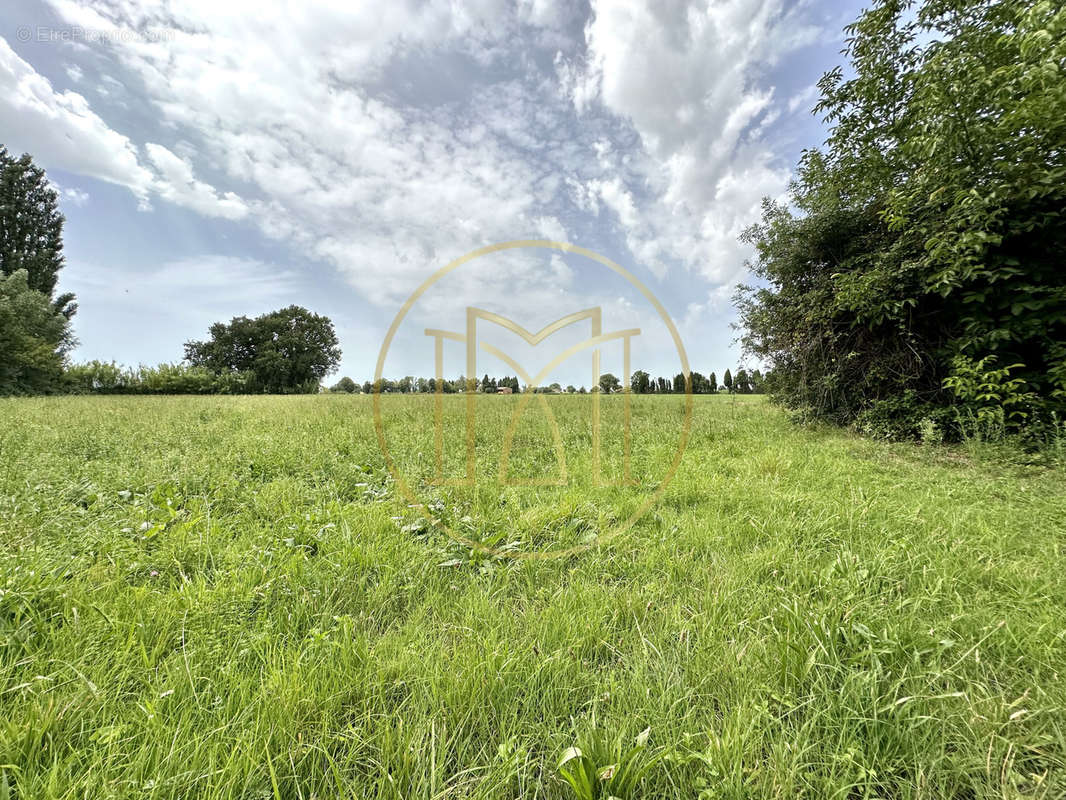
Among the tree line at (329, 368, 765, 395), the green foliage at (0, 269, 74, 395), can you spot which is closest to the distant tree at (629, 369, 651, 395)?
the tree line at (329, 368, 765, 395)

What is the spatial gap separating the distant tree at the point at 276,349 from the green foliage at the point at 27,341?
17255 mm

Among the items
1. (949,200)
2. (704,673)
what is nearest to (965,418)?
(949,200)

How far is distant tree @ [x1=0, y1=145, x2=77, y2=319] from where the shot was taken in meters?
26.3

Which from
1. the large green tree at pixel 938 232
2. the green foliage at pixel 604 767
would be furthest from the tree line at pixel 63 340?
the large green tree at pixel 938 232

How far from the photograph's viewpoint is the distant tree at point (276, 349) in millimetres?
40781

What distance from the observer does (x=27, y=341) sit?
19281 millimetres

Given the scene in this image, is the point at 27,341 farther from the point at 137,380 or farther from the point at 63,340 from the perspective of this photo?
the point at 137,380

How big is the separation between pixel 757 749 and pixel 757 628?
2.03 ft

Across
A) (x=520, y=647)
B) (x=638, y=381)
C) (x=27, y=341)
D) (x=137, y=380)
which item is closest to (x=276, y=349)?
(x=137, y=380)

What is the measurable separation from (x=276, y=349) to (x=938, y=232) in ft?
168

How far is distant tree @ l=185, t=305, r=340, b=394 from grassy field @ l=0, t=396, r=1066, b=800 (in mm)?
44002

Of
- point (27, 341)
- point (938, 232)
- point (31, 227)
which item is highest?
point (31, 227)

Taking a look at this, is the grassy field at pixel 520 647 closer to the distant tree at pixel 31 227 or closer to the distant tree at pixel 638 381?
the distant tree at pixel 638 381

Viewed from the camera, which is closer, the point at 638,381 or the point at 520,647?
the point at 520,647
